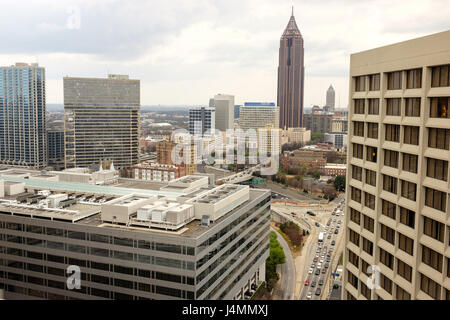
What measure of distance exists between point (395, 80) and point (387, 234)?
1.29 metres

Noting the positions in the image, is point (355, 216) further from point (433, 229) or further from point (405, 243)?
point (433, 229)

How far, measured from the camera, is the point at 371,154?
12.6 feet

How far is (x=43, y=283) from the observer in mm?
7105

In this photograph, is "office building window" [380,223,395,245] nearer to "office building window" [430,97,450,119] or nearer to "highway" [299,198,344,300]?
"office building window" [430,97,450,119]

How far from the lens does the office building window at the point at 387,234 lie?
352 cm

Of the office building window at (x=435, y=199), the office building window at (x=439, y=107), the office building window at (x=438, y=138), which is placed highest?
the office building window at (x=439, y=107)

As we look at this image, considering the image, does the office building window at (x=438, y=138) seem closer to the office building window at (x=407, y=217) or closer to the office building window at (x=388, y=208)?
the office building window at (x=407, y=217)

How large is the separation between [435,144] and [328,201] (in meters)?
19.5

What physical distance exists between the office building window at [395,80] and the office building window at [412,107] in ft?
0.62

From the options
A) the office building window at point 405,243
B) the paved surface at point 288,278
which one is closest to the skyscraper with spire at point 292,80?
the paved surface at point 288,278

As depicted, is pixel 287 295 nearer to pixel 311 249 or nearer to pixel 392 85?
pixel 311 249

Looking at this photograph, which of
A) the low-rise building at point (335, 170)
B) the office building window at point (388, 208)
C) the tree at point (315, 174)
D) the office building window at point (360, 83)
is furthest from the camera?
the low-rise building at point (335, 170)

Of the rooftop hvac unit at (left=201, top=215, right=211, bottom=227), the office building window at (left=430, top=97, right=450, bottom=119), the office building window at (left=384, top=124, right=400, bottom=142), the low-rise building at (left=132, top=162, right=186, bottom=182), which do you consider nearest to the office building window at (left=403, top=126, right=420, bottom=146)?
the office building window at (left=384, top=124, right=400, bottom=142)
